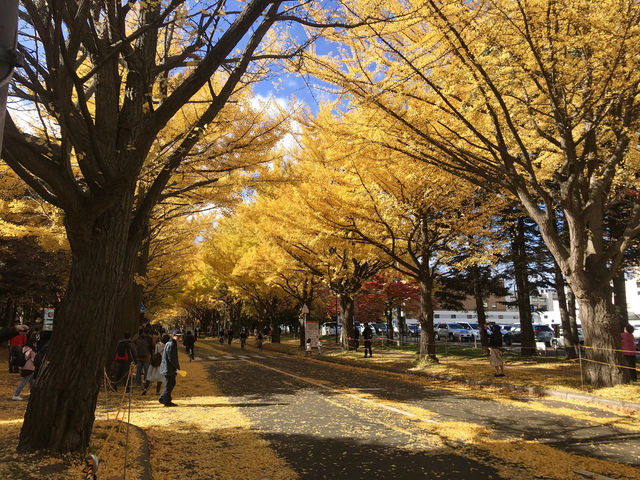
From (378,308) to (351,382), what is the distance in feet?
90.2

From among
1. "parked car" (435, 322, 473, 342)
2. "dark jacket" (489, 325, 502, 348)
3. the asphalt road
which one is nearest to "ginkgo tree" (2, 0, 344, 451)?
the asphalt road

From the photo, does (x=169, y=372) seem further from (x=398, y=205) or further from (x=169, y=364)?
(x=398, y=205)

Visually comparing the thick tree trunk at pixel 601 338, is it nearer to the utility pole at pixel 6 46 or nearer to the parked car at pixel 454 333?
the utility pole at pixel 6 46

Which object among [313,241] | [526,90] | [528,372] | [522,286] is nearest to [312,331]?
[313,241]

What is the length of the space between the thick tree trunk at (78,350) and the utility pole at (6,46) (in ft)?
12.2

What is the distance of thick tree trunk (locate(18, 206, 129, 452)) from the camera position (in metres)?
4.56

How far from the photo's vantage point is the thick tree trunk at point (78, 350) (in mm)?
4562

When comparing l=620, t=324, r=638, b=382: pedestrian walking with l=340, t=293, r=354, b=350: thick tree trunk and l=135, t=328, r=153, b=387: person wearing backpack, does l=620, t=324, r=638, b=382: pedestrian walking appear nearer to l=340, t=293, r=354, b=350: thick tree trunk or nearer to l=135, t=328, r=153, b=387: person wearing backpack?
l=135, t=328, r=153, b=387: person wearing backpack

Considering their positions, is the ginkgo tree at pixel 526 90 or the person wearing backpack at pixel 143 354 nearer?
the ginkgo tree at pixel 526 90

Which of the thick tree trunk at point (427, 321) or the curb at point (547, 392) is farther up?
the thick tree trunk at point (427, 321)

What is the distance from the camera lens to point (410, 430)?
20.5 ft

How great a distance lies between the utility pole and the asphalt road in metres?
4.35

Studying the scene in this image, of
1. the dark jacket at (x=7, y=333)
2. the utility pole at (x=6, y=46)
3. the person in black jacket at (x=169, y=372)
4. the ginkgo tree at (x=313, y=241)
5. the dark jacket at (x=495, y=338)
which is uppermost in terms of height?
the ginkgo tree at (x=313, y=241)

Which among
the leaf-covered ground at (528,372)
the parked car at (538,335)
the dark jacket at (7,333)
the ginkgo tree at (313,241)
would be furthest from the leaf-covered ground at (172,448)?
the parked car at (538,335)
